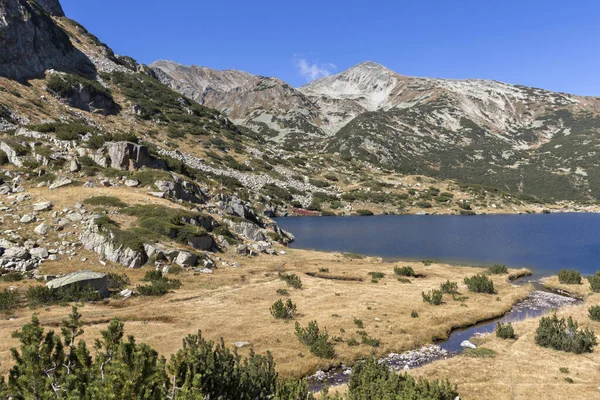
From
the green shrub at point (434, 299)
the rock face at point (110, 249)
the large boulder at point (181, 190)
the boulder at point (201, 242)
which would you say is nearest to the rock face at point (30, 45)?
the large boulder at point (181, 190)

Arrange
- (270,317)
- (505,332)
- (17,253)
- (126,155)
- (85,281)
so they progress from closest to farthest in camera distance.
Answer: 1. (505,332)
2. (270,317)
3. (85,281)
4. (17,253)
5. (126,155)

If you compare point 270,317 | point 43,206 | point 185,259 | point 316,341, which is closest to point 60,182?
point 43,206

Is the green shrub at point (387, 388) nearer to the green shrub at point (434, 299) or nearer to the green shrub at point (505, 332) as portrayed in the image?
the green shrub at point (505, 332)

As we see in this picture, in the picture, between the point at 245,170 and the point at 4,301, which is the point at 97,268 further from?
the point at 245,170

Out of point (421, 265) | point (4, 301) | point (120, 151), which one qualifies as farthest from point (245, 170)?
point (4, 301)

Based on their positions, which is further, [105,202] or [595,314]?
[105,202]

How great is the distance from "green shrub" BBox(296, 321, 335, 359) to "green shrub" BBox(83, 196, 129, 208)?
29097mm

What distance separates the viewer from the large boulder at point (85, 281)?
25.3 m

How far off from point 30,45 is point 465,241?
121 m

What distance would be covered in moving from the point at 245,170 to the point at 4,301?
3621 inches

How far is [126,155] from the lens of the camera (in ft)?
179

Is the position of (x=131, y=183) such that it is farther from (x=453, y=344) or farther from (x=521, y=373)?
(x=521, y=373)

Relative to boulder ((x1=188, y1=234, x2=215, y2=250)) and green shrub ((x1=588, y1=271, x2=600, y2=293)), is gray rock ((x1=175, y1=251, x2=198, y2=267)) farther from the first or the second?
green shrub ((x1=588, y1=271, x2=600, y2=293))

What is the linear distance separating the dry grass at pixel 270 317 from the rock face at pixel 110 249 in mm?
1120
